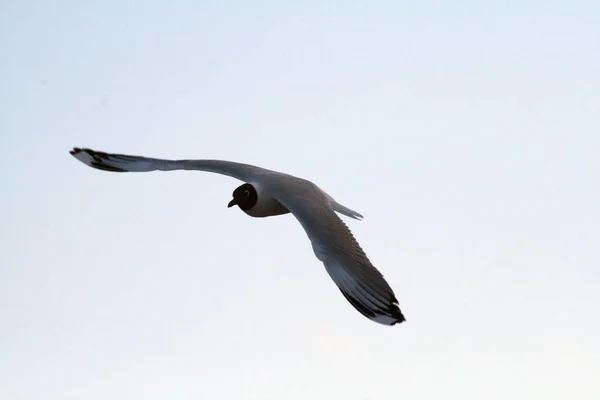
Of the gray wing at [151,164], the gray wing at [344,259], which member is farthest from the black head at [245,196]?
the gray wing at [151,164]

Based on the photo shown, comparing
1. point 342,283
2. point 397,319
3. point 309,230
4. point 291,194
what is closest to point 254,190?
point 291,194

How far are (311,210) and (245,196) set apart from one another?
4.01 ft

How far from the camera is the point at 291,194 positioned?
456 inches

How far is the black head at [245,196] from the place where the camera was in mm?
11977

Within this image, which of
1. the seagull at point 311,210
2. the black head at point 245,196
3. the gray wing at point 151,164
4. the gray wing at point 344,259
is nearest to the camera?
the gray wing at point 344,259

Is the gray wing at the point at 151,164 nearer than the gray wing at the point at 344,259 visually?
No

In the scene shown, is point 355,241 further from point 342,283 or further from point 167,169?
point 167,169

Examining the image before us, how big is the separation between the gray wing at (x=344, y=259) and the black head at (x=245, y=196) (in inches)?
16.3

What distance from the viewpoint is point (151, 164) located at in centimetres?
1351

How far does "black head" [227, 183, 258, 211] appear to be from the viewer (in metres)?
12.0

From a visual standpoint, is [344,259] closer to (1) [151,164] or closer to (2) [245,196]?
(2) [245,196]

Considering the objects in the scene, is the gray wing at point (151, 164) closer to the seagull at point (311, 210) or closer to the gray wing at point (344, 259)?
the seagull at point (311, 210)

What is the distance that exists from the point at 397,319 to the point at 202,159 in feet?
17.4

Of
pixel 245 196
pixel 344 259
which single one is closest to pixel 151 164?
pixel 245 196
